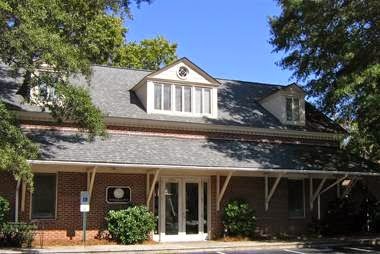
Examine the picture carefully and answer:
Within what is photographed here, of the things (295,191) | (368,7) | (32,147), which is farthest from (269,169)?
(32,147)

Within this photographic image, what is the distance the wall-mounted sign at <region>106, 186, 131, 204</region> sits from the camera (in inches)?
841

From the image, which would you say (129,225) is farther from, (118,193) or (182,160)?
(182,160)

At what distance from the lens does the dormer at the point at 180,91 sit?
24.3 meters

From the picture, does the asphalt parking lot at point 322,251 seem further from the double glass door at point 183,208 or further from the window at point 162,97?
the window at point 162,97

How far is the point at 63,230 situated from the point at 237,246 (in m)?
6.24

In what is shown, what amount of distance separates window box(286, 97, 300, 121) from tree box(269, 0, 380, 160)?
1853 millimetres

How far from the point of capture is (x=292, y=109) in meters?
27.4

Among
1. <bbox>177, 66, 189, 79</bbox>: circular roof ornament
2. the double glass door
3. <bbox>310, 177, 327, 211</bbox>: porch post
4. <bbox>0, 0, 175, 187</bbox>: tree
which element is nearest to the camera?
<bbox>0, 0, 175, 187</bbox>: tree

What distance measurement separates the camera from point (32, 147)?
16.1m

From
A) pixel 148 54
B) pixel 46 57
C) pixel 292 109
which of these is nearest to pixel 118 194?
pixel 46 57

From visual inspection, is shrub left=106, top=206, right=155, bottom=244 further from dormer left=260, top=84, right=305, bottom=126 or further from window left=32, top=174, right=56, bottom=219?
dormer left=260, top=84, right=305, bottom=126

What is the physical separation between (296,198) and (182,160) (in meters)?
6.31

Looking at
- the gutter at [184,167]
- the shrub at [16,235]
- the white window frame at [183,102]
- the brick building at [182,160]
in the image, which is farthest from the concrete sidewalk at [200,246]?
the white window frame at [183,102]

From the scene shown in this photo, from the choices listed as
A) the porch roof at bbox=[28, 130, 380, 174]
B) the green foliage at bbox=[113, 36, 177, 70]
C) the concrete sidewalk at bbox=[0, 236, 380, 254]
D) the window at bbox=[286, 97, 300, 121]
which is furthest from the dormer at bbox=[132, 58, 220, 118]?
the green foliage at bbox=[113, 36, 177, 70]
